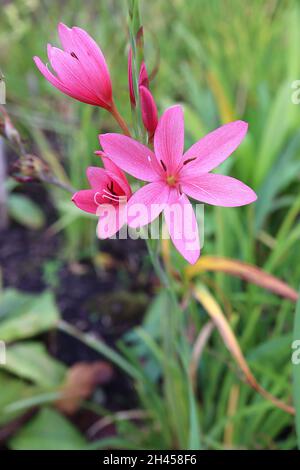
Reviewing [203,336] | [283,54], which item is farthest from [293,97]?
[203,336]

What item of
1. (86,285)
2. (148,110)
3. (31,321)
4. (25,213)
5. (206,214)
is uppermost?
(25,213)

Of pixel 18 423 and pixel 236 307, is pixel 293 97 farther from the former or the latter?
pixel 18 423

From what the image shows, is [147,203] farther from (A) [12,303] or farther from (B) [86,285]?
(B) [86,285]

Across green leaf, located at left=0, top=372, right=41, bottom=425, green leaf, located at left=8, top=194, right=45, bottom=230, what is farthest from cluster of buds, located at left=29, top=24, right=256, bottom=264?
green leaf, located at left=8, top=194, right=45, bottom=230

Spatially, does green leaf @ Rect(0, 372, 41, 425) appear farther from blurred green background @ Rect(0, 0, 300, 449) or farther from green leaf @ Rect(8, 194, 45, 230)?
green leaf @ Rect(8, 194, 45, 230)

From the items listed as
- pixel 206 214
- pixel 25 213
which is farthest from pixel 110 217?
pixel 25 213

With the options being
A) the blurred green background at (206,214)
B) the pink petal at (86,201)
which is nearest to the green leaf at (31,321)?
the blurred green background at (206,214)

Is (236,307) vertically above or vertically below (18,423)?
above
